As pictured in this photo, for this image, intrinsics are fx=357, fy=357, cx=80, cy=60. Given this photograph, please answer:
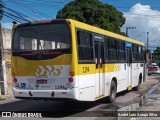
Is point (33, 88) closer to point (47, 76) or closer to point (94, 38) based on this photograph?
point (47, 76)

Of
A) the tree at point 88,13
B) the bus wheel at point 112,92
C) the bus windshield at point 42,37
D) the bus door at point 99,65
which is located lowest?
the bus wheel at point 112,92

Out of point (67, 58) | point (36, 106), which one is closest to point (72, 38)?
point (67, 58)

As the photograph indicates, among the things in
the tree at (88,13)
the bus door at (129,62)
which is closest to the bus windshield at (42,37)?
the bus door at (129,62)

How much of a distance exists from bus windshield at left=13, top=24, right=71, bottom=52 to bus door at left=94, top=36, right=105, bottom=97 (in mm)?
1877

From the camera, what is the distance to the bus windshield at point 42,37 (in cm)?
1123

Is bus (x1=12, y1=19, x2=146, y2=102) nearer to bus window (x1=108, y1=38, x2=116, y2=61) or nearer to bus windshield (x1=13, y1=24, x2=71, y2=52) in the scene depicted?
bus windshield (x1=13, y1=24, x2=71, y2=52)

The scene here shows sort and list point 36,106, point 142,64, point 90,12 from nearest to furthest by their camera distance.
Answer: point 36,106 → point 142,64 → point 90,12

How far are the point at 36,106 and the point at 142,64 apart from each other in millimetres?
10028

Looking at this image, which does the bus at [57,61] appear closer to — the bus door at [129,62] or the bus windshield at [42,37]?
the bus windshield at [42,37]

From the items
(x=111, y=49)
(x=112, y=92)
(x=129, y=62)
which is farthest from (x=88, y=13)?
(x=112, y=92)

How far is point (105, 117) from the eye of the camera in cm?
1120

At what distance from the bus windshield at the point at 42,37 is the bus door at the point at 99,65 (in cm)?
188

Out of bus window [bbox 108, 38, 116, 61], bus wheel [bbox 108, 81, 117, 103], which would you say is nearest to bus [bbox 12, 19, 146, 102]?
bus window [bbox 108, 38, 116, 61]

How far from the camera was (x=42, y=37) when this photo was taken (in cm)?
1161
